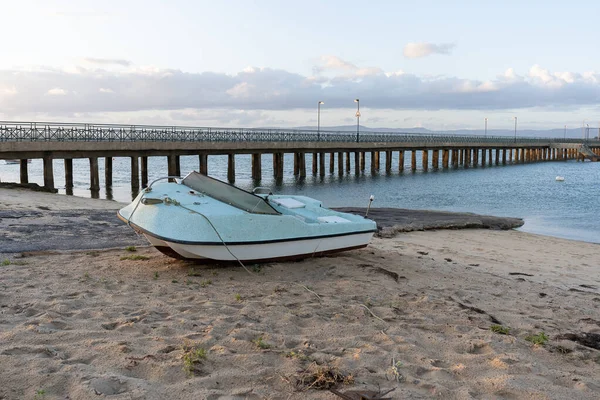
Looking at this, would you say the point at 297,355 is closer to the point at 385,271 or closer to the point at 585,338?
the point at 585,338

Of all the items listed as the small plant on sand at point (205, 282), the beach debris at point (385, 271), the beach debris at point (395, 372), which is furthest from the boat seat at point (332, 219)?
the beach debris at point (395, 372)

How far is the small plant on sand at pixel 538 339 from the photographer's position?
555 cm

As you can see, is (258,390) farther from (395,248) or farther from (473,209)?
(473,209)

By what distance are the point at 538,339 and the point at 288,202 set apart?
5.21 m

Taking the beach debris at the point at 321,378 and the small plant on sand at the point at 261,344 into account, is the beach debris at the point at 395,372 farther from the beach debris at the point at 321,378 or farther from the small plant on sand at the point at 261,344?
the small plant on sand at the point at 261,344

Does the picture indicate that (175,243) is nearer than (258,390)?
No

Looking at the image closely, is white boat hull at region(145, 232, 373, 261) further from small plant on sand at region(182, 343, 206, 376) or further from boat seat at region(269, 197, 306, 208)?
small plant on sand at region(182, 343, 206, 376)

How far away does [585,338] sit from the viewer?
19.3 feet

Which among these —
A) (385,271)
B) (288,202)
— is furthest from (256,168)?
(385,271)

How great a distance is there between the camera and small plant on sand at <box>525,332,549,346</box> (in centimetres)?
555

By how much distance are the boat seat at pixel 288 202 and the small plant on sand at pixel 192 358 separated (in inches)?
201

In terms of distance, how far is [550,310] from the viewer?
7000 millimetres

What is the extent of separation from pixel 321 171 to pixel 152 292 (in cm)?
4377

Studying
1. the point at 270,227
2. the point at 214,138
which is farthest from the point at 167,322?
the point at 214,138
